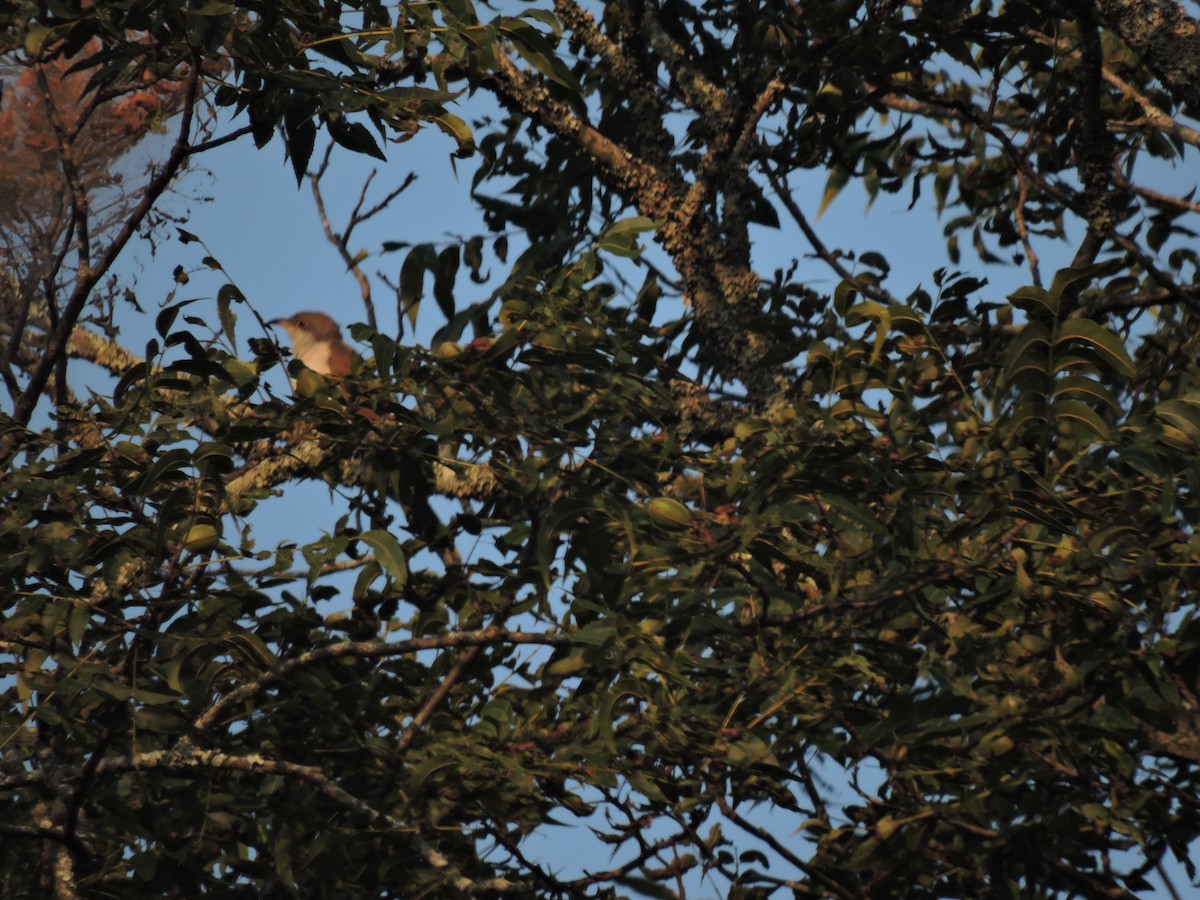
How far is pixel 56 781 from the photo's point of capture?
2816mm

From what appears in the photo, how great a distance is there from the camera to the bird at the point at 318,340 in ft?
22.5

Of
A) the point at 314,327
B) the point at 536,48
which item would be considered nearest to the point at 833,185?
the point at 536,48

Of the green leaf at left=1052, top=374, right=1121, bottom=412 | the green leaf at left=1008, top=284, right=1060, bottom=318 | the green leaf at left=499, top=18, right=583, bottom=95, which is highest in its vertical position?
the green leaf at left=499, top=18, right=583, bottom=95

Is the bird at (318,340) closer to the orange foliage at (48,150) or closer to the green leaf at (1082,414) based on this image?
the orange foliage at (48,150)

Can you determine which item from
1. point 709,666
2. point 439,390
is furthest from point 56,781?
point 709,666

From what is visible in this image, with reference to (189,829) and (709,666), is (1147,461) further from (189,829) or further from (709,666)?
(189,829)

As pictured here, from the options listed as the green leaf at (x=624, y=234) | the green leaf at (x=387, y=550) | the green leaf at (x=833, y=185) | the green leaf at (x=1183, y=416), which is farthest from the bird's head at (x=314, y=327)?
the green leaf at (x=1183, y=416)

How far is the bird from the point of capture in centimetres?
684

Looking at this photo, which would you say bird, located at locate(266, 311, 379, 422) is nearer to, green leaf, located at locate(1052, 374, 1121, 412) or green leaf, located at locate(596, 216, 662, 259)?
green leaf, located at locate(596, 216, 662, 259)

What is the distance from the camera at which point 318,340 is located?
7066mm

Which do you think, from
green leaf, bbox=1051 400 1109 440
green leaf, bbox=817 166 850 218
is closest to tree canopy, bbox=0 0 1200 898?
green leaf, bbox=1051 400 1109 440

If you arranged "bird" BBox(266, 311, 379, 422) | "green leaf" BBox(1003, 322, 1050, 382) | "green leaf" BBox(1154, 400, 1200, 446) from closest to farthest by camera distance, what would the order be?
"green leaf" BBox(1154, 400, 1200, 446), "green leaf" BBox(1003, 322, 1050, 382), "bird" BBox(266, 311, 379, 422)

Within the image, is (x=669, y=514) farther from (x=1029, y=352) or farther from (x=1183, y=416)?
(x=1183, y=416)

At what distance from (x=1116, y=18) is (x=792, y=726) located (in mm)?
Answer: 2196
